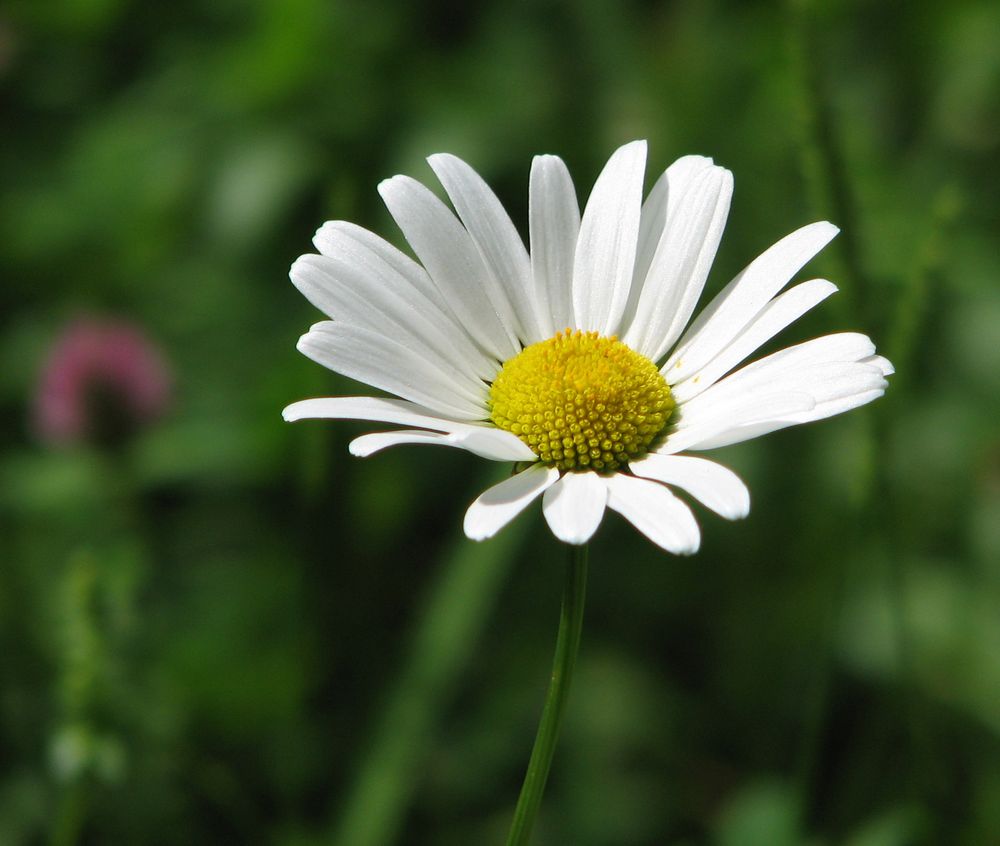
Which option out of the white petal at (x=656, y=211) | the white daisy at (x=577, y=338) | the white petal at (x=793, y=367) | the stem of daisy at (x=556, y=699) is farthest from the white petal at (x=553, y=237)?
the stem of daisy at (x=556, y=699)

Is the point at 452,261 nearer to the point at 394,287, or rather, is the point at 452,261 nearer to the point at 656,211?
the point at 394,287

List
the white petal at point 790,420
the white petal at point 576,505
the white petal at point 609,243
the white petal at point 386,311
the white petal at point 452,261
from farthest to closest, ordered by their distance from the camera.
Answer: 1. the white petal at point 609,243
2. the white petal at point 452,261
3. the white petal at point 386,311
4. the white petal at point 790,420
5. the white petal at point 576,505

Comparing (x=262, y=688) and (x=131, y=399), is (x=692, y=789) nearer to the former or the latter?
(x=262, y=688)

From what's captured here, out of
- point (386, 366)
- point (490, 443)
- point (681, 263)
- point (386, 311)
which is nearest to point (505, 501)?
point (490, 443)

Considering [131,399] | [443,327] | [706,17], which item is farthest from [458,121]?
[443,327]

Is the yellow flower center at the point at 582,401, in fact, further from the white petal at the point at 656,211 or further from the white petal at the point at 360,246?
the white petal at the point at 360,246

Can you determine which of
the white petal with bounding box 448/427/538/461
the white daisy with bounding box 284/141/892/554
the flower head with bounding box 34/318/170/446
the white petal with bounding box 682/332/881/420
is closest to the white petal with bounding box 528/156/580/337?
the white daisy with bounding box 284/141/892/554
